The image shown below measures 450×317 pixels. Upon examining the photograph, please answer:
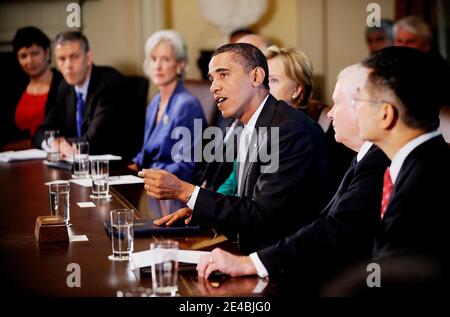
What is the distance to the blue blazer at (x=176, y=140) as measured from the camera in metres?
4.47

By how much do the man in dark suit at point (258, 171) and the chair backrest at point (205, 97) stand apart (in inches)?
76.1

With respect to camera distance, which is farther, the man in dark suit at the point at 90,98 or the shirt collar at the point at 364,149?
the man in dark suit at the point at 90,98

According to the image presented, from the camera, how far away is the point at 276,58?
11.9 feet

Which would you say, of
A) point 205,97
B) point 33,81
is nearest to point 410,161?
point 205,97

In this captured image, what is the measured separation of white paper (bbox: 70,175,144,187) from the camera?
3.63 m

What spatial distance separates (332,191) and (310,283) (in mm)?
1038

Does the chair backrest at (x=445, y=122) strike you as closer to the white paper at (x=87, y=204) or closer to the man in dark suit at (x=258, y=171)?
the man in dark suit at (x=258, y=171)

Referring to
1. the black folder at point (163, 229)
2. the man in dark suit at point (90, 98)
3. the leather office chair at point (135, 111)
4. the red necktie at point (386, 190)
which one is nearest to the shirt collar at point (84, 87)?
the man in dark suit at point (90, 98)

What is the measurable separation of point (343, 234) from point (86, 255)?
73cm

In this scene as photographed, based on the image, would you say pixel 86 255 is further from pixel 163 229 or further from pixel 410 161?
pixel 410 161

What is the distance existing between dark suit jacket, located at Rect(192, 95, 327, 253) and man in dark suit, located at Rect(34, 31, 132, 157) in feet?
7.58

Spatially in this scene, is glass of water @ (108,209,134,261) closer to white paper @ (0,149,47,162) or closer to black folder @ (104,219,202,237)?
black folder @ (104,219,202,237)
